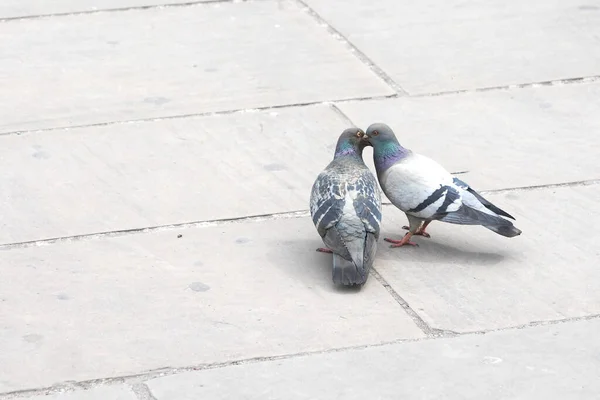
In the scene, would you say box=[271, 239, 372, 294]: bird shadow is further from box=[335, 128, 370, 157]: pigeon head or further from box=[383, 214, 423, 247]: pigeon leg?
box=[335, 128, 370, 157]: pigeon head

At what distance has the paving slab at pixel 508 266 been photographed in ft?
17.5

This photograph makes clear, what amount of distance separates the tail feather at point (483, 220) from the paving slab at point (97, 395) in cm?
191

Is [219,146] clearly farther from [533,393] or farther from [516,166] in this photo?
[533,393]

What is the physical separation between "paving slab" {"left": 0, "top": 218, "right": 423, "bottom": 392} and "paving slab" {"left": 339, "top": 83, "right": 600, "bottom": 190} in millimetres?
1406

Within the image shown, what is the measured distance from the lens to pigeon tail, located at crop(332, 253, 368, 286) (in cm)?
543

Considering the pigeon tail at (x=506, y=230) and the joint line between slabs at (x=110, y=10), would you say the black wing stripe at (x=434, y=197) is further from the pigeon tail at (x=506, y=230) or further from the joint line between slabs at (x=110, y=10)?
the joint line between slabs at (x=110, y=10)

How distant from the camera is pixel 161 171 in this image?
682 cm

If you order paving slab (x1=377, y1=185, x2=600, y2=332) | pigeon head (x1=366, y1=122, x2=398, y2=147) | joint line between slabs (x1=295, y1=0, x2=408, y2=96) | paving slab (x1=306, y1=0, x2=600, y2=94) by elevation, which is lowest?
joint line between slabs (x1=295, y1=0, x2=408, y2=96)

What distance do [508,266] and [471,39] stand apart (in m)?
3.59

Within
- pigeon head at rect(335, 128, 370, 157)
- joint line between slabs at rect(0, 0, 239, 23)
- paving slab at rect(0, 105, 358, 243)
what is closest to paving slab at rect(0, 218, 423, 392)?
paving slab at rect(0, 105, 358, 243)

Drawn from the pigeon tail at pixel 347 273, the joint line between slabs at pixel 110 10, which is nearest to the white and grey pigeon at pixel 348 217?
the pigeon tail at pixel 347 273

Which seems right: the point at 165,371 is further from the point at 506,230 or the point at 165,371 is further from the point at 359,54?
the point at 359,54

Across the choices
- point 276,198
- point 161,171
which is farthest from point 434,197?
point 161,171

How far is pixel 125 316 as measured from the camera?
5250 mm
